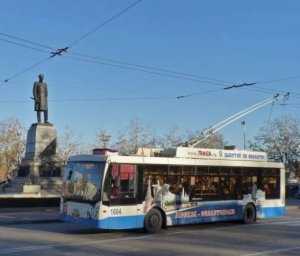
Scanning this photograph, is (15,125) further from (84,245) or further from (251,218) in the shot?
(84,245)

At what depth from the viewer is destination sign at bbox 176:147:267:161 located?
21281 mm

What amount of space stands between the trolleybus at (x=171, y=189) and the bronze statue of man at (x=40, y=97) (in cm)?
1712

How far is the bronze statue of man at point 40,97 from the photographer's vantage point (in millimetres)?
37656

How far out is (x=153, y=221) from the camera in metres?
19.7

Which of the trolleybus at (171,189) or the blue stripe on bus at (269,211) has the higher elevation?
the trolleybus at (171,189)

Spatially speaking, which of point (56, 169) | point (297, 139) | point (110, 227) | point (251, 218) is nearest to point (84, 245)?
point (110, 227)

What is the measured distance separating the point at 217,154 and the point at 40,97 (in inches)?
704

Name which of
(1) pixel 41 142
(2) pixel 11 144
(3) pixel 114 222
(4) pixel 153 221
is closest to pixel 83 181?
(3) pixel 114 222

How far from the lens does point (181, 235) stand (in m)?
18.7

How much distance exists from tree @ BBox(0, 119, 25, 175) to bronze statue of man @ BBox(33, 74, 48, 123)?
3869cm

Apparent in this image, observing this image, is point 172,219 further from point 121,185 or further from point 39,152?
point 39,152

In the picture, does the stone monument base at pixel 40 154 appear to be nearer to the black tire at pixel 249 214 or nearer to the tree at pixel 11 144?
the black tire at pixel 249 214

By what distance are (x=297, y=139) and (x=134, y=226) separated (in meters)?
58.5

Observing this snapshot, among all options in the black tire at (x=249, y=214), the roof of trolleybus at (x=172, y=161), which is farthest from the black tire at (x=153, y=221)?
the black tire at (x=249, y=214)
